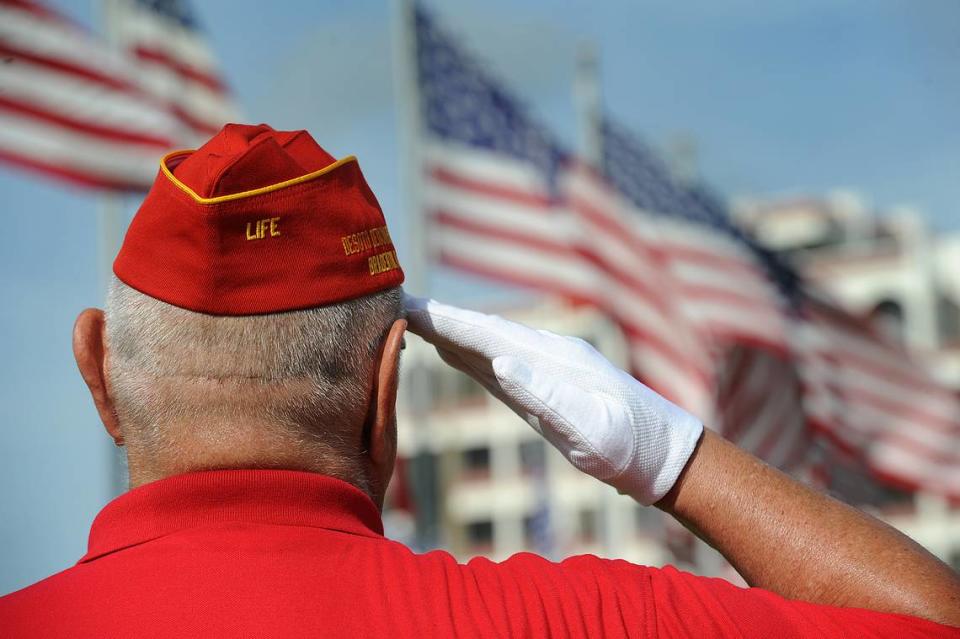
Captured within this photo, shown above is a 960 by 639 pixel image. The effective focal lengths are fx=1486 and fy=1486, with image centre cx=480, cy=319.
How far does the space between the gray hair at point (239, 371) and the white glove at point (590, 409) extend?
0.69 ft

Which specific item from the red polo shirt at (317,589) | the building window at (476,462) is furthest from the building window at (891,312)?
the red polo shirt at (317,589)

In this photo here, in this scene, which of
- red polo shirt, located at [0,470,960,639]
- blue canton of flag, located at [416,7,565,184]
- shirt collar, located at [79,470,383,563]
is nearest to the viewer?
red polo shirt, located at [0,470,960,639]

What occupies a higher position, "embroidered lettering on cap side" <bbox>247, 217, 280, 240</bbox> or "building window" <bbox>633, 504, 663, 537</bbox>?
"embroidered lettering on cap side" <bbox>247, 217, 280, 240</bbox>

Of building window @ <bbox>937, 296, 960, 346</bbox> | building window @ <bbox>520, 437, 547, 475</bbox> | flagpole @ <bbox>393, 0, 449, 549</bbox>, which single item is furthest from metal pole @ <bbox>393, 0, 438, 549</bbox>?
building window @ <bbox>937, 296, 960, 346</bbox>

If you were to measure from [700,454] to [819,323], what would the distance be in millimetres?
11168

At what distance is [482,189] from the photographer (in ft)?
35.7

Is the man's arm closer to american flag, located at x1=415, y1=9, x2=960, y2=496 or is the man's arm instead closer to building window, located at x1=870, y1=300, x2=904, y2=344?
american flag, located at x1=415, y1=9, x2=960, y2=496

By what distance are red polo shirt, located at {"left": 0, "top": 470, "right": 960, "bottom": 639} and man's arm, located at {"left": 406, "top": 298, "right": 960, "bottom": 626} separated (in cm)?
7

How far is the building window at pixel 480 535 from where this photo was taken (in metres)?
61.8

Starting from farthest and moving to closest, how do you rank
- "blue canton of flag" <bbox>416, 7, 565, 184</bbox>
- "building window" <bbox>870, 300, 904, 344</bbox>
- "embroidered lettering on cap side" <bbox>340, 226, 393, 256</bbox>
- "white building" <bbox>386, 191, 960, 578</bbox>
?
"building window" <bbox>870, 300, 904, 344</bbox>, "white building" <bbox>386, 191, 960, 578</bbox>, "blue canton of flag" <bbox>416, 7, 565, 184</bbox>, "embroidered lettering on cap side" <bbox>340, 226, 393, 256</bbox>

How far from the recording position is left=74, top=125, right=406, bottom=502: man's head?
1.57 metres

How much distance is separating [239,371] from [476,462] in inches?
2440

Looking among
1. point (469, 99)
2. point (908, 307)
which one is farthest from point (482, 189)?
point (908, 307)

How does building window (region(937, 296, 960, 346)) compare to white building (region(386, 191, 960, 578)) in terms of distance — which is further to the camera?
building window (region(937, 296, 960, 346))
